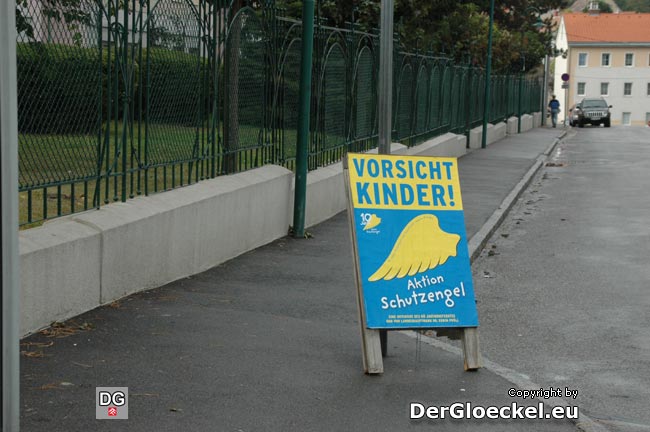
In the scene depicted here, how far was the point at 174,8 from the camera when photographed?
29.5ft

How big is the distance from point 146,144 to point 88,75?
1.20 meters

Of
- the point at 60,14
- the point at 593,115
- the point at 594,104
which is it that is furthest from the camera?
the point at 594,104

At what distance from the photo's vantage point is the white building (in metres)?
109

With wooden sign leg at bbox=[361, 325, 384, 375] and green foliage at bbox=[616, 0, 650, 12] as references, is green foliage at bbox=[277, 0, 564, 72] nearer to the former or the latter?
wooden sign leg at bbox=[361, 325, 384, 375]

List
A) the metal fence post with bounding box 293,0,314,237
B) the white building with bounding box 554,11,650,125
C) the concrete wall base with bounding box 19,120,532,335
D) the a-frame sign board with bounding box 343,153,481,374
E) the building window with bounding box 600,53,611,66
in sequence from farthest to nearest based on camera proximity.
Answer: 1. the building window with bounding box 600,53,611,66
2. the white building with bounding box 554,11,650,125
3. the metal fence post with bounding box 293,0,314,237
4. the concrete wall base with bounding box 19,120,532,335
5. the a-frame sign board with bounding box 343,153,481,374

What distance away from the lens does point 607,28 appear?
367 feet

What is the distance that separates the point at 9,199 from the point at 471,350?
330 centimetres

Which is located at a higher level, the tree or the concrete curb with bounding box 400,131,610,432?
the tree

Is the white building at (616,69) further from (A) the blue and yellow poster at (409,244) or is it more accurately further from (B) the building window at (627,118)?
(A) the blue and yellow poster at (409,244)

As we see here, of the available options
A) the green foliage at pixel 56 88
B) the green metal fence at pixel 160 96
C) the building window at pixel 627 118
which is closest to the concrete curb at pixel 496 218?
the green metal fence at pixel 160 96

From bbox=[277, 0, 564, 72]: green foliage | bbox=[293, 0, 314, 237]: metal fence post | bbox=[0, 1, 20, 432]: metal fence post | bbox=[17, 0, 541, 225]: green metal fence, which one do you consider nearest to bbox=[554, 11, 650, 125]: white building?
bbox=[277, 0, 564, 72]: green foliage

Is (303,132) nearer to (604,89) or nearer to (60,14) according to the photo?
(60,14)

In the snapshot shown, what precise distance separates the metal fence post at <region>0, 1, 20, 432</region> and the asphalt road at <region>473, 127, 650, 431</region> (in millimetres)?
2956

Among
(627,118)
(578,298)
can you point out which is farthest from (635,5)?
(578,298)
